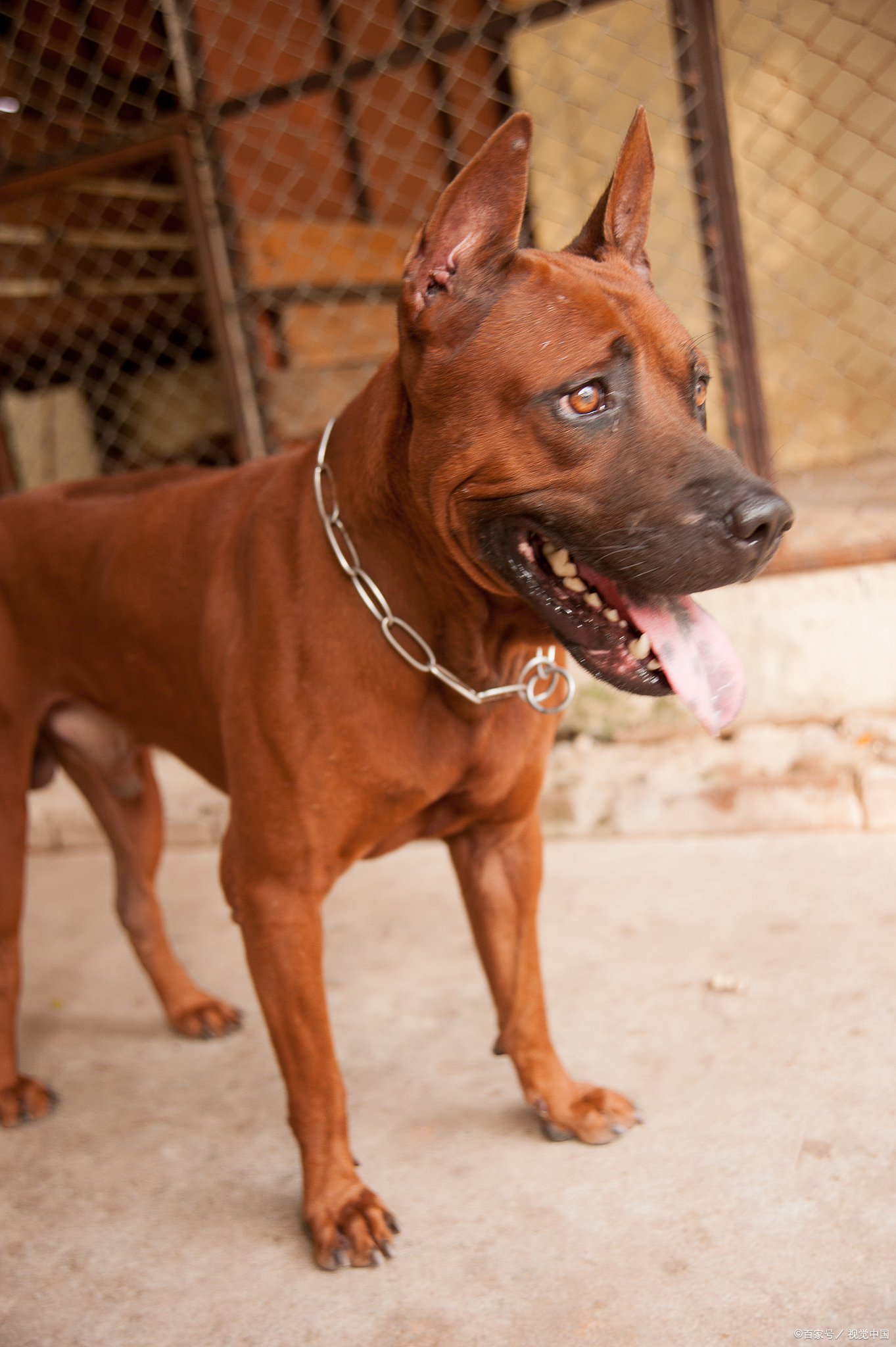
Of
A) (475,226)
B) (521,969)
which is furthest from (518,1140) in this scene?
(475,226)

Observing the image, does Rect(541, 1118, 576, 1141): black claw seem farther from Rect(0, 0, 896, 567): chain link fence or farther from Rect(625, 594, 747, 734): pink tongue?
Rect(0, 0, 896, 567): chain link fence

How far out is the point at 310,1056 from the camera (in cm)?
176

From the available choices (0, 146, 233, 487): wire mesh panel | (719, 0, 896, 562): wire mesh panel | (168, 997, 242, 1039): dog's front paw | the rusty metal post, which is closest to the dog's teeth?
(168, 997, 242, 1039): dog's front paw

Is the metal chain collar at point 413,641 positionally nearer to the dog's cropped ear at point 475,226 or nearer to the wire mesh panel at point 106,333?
the dog's cropped ear at point 475,226

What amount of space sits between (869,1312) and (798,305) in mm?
5607

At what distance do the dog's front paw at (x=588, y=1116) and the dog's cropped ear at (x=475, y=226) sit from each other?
137 centimetres

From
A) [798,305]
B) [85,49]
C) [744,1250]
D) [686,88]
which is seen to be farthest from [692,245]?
[744,1250]

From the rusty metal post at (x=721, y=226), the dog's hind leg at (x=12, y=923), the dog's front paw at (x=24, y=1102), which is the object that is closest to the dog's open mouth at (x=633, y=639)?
the dog's hind leg at (x=12, y=923)

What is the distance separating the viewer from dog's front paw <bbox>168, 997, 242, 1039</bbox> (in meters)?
2.54

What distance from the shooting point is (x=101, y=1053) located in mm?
2561

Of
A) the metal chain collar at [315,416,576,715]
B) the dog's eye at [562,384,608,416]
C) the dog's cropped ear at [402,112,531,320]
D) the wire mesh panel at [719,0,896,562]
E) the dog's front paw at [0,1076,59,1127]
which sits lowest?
the dog's front paw at [0,1076,59,1127]

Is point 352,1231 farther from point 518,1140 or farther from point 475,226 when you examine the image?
point 475,226

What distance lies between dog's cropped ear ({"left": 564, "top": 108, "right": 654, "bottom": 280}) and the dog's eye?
13.5 inches

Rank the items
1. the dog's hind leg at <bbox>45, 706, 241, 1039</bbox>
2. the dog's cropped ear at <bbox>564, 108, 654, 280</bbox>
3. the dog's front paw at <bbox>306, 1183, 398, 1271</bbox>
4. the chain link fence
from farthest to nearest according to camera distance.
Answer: the chain link fence, the dog's hind leg at <bbox>45, 706, 241, 1039</bbox>, the dog's front paw at <bbox>306, 1183, 398, 1271</bbox>, the dog's cropped ear at <bbox>564, 108, 654, 280</bbox>
